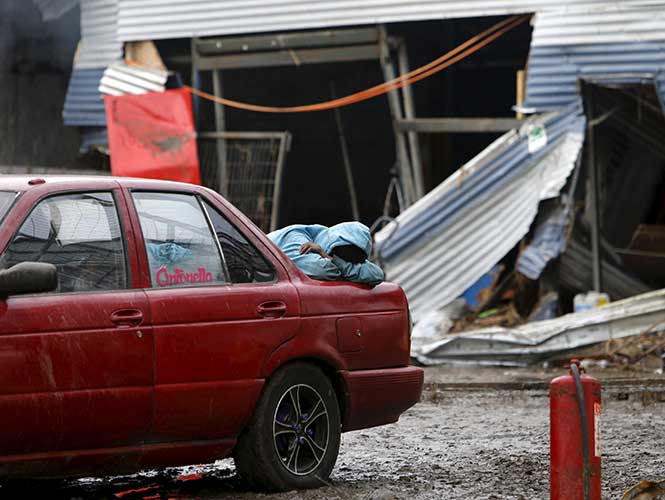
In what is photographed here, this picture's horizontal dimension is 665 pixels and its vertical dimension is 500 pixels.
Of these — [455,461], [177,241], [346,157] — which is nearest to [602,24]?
[346,157]

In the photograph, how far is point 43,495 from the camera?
268 inches

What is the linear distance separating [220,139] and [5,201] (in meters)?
14.0

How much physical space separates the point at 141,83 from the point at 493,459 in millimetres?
12693

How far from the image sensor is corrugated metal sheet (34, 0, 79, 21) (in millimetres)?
21156

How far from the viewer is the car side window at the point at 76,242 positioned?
6113 mm

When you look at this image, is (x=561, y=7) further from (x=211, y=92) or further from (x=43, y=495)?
(x=43, y=495)

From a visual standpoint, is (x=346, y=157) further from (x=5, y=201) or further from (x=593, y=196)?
(x=5, y=201)

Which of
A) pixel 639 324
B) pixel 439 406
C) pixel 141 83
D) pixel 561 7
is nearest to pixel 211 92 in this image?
pixel 141 83

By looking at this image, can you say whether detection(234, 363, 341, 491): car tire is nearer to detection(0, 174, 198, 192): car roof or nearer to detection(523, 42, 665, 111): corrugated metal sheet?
detection(0, 174, 198, 192): car roof

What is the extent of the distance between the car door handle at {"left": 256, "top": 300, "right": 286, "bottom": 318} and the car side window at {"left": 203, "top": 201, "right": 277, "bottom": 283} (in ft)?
0.58

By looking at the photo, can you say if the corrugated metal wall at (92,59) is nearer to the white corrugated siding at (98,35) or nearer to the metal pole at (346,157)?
the white corrugated siding at (98,35)

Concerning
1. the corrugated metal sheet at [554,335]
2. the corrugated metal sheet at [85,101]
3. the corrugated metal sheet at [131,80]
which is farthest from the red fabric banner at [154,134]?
the corrugated metal sheet at [554,335]

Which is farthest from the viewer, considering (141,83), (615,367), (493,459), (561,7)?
(141,83)

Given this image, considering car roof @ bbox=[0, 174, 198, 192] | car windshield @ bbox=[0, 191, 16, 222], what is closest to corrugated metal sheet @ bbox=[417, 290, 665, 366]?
car roof @ bbox=[0, 174, 198, 192]
